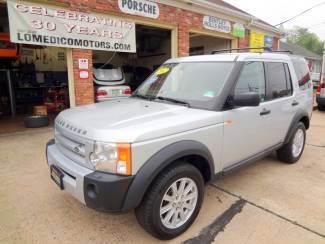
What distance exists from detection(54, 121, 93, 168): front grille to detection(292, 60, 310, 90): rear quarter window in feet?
12.4

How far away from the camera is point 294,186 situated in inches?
146

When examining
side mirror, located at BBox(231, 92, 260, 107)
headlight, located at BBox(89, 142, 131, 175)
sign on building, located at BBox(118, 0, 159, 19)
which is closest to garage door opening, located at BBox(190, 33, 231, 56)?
sign on building, located at BBox(118, 0, 159, 19)

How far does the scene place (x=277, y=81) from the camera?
12.6 ft

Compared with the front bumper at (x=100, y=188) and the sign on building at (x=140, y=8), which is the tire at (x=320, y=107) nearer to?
the sign on building at (x=140, y=8)

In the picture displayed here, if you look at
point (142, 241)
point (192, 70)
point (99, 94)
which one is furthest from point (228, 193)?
point (99, 94)

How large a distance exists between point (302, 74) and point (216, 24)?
5.98 m

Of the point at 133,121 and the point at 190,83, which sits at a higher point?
the point at 190,83

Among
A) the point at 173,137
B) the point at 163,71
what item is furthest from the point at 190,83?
the point at 173,137

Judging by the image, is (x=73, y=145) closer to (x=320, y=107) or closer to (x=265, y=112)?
(x=265, y=112)

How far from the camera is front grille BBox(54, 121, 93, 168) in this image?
7.48ft

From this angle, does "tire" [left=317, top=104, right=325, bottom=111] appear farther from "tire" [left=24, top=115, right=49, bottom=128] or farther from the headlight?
the headlight

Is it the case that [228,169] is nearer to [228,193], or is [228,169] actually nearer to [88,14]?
[228,193]

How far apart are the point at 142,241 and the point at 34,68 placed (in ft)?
38.1

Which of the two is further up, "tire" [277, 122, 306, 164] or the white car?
the white car
